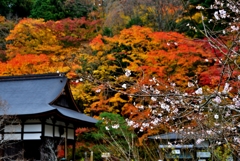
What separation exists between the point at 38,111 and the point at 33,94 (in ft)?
6.91

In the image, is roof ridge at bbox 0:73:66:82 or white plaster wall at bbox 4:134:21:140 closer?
white plaster wall at bbox 4:134:21:140

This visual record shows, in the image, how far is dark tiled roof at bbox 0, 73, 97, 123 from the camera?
11.3 m

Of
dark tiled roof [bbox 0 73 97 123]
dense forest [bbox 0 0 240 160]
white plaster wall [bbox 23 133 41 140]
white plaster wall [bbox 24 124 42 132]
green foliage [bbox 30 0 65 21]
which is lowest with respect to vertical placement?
white plaster wall [bbox 23 133 41 140]

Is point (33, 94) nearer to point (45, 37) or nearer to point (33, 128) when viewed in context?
point (33, 128)

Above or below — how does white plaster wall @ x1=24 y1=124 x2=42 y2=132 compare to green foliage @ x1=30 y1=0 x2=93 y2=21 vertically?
below

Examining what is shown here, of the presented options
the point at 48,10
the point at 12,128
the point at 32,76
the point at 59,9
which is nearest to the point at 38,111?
the point at 12,128

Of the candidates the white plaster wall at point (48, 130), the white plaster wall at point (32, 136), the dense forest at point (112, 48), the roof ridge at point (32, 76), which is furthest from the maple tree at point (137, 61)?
the white plaster wall at point (32, 136)

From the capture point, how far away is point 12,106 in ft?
38.4

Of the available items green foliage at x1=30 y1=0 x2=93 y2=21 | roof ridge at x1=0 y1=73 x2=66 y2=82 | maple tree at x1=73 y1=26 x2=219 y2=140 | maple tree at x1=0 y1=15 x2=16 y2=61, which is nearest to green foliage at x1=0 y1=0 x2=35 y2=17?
green foliage at x1=30 y1=0 x2=93 y2=21

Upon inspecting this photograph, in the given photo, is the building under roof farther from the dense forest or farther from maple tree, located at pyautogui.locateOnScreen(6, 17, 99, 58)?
maple tree, located at pyautogui.locateOnScreen(6, 17, 99, 58)

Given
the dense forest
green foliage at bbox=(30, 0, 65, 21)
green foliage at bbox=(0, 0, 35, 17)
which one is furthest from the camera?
green foliage at bbox=(0, 0, 35, 17)

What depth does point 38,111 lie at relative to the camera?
1074 cm

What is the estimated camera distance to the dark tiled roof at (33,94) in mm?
11273

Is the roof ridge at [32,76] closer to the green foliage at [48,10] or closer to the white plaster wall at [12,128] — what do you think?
the white plaster wall at [12,128]
